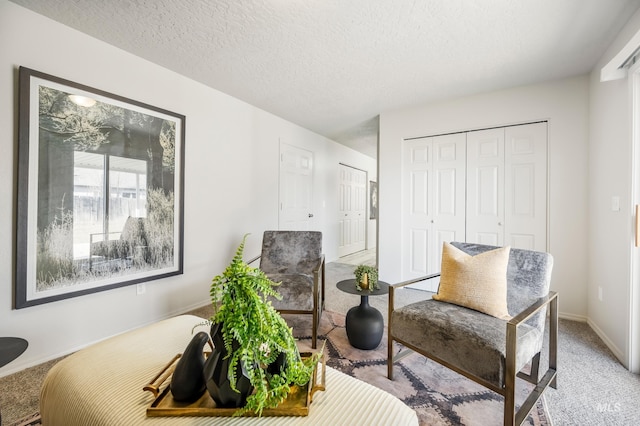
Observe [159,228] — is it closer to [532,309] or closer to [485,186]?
[532,309]

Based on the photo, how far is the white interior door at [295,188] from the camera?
412cm

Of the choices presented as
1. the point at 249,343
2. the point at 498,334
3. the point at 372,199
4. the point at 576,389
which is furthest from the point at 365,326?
the point at 372,199

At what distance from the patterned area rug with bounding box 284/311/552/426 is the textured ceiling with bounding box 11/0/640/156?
2.29m

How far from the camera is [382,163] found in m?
3.83

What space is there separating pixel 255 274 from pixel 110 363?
2.62 feet

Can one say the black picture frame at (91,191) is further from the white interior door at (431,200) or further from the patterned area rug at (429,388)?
the white interior door at (431,200)

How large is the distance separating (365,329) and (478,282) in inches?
34.2

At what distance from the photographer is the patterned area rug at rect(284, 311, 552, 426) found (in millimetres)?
1357

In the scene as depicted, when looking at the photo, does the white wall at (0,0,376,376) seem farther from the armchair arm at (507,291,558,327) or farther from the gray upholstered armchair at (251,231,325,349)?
the armchair arm at (507,291,558,327)

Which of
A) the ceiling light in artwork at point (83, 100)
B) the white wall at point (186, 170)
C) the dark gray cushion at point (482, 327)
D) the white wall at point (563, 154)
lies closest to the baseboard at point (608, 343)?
the white wall at point (563, 154)

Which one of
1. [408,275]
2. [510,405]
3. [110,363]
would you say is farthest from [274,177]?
[510,405]

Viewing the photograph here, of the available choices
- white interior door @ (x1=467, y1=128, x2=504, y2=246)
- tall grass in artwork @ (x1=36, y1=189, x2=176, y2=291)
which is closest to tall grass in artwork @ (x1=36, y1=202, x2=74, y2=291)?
tall grass in artwork @ (x1=36, y1=189, x2=176, y2=291)

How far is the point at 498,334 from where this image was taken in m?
1.30

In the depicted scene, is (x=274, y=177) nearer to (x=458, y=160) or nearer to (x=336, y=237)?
(x=336, y=237)
